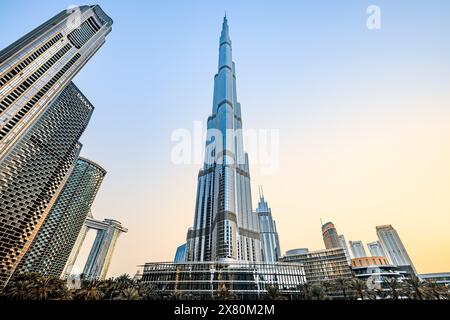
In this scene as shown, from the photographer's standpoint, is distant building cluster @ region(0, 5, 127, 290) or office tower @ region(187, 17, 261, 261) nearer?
distant building cluster @ region(0, 5, 127, 290)

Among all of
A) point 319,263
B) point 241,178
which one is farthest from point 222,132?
point 319,263

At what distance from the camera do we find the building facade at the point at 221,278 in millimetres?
79000

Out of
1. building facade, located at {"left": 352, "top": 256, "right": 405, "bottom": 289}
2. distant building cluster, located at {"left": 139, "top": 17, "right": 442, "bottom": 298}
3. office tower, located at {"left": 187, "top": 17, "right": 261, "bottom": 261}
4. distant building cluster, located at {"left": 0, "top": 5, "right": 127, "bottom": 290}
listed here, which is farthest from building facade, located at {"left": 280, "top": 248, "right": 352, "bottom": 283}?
distant building cluster, located at {"left": 0, "top": 5, "right": 127, "bottom": 290}

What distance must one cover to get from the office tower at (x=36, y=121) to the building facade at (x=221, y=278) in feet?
166

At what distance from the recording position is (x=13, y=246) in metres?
75.4

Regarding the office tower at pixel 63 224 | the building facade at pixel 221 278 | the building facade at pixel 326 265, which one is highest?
the office tower at pixel 63 224

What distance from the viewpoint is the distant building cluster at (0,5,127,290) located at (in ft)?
217

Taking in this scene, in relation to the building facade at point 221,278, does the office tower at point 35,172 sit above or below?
above

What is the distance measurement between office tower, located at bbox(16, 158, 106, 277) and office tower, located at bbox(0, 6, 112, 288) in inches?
1498

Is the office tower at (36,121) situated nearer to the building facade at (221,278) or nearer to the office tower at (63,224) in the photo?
the office tower at (63,224)

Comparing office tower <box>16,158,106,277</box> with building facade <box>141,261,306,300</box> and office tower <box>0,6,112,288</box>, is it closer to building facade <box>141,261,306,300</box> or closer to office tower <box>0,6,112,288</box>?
office tower <box>0,6,112,288</box>

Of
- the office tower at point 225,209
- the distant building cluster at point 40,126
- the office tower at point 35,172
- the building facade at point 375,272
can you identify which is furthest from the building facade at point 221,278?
the distant building cluster at point 40,126
